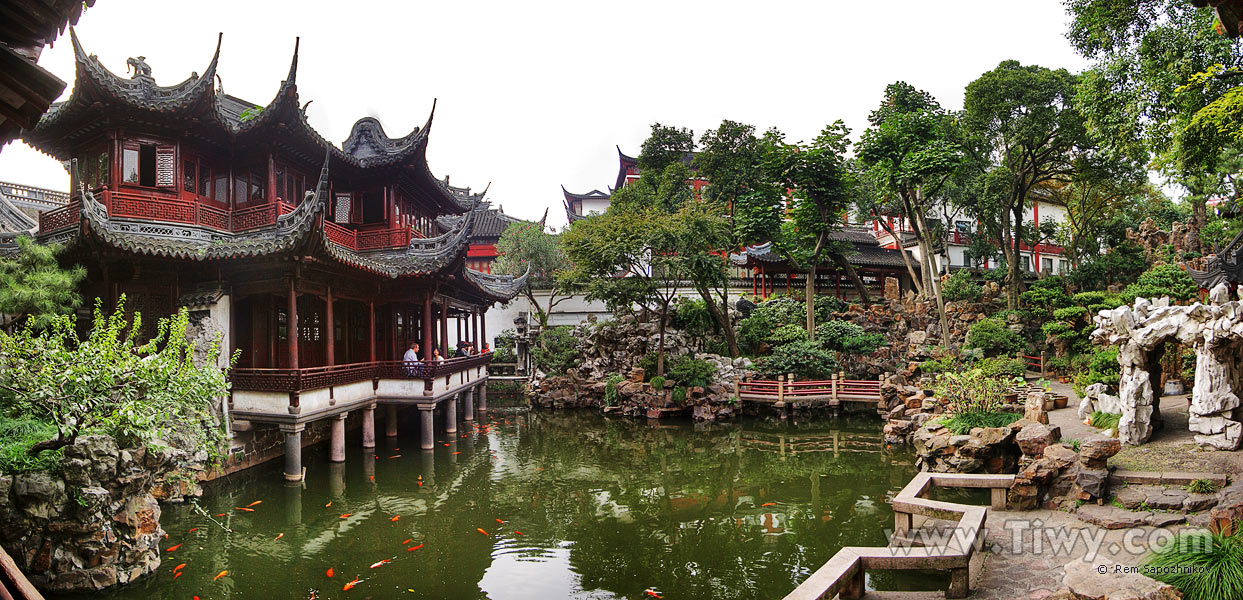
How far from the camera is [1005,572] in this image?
5496 mm

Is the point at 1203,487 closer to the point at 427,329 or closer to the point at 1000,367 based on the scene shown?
the point at 1000,367

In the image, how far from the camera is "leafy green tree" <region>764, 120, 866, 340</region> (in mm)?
21203

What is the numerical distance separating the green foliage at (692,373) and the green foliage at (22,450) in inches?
566

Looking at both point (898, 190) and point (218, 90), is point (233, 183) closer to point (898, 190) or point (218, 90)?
point (218, 90)

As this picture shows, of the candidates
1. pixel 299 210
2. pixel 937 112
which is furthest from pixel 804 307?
pixel 299 210

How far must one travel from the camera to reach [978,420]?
11164 millimetres

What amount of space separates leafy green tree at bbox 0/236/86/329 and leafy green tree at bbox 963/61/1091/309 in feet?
81.0

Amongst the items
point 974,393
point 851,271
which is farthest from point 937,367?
point 851,271

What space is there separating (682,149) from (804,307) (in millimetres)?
10583

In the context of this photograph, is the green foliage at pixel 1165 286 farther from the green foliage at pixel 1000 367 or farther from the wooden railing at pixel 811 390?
the wooden railing at pixel 811 390

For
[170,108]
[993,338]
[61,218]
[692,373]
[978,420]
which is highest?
[170,108]

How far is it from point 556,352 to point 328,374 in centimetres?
1139

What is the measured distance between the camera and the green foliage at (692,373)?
18.7 metres

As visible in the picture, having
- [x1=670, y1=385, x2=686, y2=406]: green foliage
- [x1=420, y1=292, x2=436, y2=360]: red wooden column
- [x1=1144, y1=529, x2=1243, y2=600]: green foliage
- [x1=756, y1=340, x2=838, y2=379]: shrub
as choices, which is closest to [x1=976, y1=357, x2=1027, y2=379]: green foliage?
[x1=756, y1=340, x2=838, y2=379]: shrub
